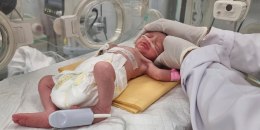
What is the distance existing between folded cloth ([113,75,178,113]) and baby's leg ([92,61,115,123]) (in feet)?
0.29

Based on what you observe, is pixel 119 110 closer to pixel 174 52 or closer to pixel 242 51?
pixel 174 52

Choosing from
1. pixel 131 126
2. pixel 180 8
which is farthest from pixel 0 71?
pixel 180 8

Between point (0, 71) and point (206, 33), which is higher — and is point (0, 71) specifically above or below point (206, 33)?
below

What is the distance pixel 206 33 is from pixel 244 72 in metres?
0.26

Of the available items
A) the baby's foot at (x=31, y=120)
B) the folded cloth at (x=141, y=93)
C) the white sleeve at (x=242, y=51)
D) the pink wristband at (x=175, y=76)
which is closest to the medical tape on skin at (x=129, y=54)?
the folded cloth at (x=141, y=93)

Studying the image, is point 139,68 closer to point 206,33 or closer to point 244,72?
point 206,33

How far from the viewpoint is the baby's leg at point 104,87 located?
87 centimetres

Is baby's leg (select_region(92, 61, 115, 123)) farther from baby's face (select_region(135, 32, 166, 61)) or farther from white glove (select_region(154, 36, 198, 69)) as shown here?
baby's face (select_region(135, 32, 166, 61))

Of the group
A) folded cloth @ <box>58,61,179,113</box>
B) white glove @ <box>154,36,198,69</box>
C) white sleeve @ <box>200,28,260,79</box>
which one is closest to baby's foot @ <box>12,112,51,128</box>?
folded cloth @ <box>58,61,179,113</box>

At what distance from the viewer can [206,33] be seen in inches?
46.8

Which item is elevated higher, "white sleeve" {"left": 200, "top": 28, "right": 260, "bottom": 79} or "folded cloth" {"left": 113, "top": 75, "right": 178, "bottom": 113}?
"white sleeve" {"left": 200, "top": 28, "right": 260, "bottom": 79}

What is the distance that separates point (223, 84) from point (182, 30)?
1.75ft

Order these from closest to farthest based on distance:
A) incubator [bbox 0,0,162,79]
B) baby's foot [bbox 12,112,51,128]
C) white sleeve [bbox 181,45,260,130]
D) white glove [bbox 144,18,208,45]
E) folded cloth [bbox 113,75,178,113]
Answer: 1. white sleeve [bbox 181,45,260,130]
2. baby's foot [bbox 12,112,51,128]
3. folded cloth [bbox 113,75,178,113]
4. incubator [bbox 0,0,162,79]
5. white glove [bbox 144,18,208,45]

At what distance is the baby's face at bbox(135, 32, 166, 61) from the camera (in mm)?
1301
